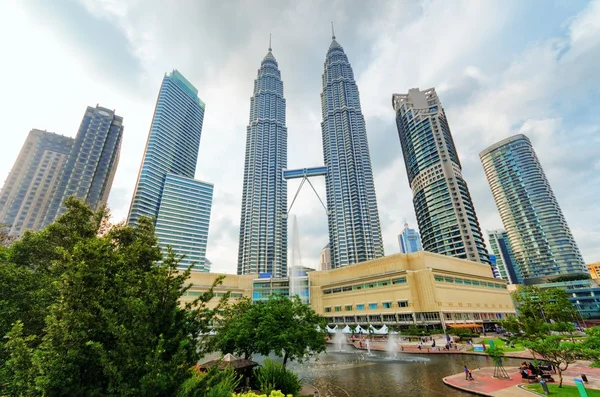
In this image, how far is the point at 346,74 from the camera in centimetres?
19888

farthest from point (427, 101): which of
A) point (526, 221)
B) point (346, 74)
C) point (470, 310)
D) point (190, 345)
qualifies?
point (190, 345)

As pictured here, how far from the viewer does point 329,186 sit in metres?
174

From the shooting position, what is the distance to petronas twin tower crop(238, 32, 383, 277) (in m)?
152

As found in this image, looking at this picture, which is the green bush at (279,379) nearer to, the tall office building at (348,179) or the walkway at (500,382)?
the walkway at (500,382)

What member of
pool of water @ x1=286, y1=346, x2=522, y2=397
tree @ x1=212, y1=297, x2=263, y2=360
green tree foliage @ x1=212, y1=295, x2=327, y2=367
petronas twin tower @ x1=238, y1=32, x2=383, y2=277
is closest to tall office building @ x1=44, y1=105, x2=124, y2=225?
petronas twin tower @ x1=238, y1=32, x2=383, y2=277

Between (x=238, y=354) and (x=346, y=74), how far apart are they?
211425mm

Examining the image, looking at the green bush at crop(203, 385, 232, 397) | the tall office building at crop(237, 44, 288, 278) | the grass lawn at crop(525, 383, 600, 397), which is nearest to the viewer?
the green bush at crop(203, 385, 232, 397)

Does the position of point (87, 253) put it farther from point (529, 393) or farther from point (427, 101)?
point (427, 101)

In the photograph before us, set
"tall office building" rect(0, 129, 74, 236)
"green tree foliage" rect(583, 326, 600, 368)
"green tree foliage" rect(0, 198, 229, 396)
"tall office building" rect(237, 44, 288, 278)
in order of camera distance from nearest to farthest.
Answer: "green tree foliage" rect(0, 198, 229, 396), "green tree foliage" rect(583, 326, 600, 368), "tall office building" rect(0, 129, 74, 236), "tall office building" rect(237, 44, 288, 278)

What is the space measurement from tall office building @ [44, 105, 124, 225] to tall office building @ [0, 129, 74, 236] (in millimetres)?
8263

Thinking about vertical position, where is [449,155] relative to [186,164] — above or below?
below

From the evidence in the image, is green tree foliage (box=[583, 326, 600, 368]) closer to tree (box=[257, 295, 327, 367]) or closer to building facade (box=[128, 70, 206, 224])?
tree (box=[257, 295, 327, 367])

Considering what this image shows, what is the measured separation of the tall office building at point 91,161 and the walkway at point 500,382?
14864cm

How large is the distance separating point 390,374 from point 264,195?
14847 cm
